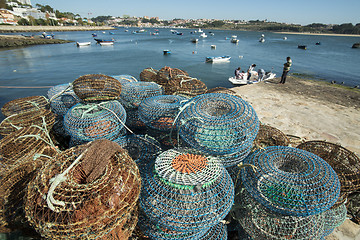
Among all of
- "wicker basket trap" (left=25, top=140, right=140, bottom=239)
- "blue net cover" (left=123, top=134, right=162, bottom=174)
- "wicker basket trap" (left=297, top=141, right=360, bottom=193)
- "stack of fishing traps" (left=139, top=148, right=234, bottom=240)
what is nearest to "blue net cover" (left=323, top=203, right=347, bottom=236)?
"wicker basket trap" (left=297, top=141, right=360, bottom=193)

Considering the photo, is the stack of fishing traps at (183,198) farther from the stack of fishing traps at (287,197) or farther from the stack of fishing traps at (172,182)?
the stack of fishing traps at (287,197)

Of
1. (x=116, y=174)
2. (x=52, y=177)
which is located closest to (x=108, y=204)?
(x=116, y=174)

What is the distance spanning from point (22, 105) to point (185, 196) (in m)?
4.97

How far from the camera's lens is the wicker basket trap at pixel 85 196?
1832 mm

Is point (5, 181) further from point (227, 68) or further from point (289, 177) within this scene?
point (227, 68)

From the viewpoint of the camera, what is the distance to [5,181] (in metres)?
2.53

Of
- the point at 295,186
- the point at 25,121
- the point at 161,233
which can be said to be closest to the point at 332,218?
the point at 295,186

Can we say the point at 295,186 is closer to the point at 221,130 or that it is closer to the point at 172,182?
the point at 221,130

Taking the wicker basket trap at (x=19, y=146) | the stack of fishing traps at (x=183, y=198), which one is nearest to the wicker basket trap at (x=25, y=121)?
the wicker basket trap at (x=19, y=146)

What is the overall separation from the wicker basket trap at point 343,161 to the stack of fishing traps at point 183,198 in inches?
86.4

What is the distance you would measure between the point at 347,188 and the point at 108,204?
147 inches

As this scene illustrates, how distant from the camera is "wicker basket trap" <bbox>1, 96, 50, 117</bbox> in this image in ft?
14.9

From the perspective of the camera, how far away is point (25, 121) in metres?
3.88

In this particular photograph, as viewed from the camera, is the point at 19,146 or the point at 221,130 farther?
the point at 19,146
